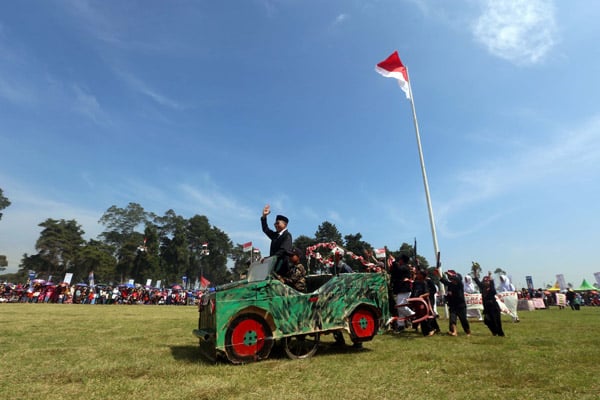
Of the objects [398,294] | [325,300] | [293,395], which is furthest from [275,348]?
[398,294]

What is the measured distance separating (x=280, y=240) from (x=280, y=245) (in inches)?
5.3

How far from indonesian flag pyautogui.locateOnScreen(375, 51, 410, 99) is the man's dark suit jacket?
16378mm

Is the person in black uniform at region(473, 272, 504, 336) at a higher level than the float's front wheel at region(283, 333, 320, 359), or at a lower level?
higher

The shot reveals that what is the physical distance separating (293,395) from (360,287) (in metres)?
3.37

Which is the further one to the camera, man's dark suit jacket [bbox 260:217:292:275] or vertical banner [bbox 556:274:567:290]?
vertical banner [bbox 556:274:567:290]

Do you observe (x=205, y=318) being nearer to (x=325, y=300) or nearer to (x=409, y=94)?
(x=325, y=300)

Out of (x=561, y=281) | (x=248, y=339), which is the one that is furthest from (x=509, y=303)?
(x=561, y=281)

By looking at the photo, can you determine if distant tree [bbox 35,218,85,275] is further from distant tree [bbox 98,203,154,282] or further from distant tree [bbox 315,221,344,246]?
distant tree [bbox 315,221,344,246]

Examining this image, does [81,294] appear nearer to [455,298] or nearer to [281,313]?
[281,313]

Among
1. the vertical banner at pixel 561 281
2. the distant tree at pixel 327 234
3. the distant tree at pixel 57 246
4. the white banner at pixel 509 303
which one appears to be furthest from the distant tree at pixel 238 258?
the white banner at pixel 509 303

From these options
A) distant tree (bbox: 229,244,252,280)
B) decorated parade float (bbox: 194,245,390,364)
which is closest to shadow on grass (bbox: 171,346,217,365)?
decorated parade float (bbox: 194,245,390,364)

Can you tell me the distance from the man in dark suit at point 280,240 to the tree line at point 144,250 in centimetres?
5457

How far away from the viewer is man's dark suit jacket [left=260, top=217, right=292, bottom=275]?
682cm

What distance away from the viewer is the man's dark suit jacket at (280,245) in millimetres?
6816
